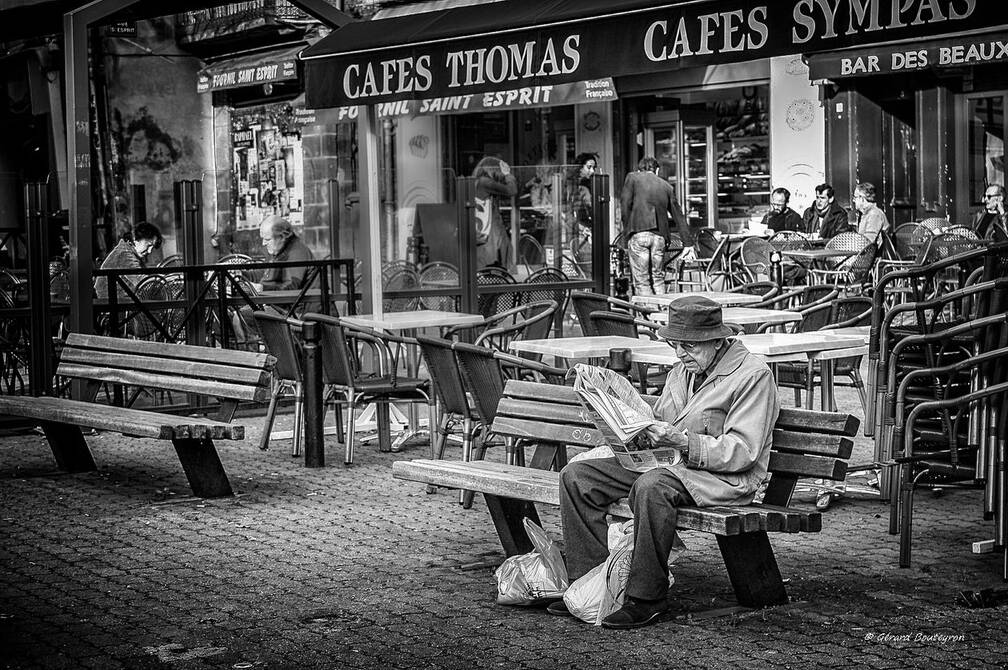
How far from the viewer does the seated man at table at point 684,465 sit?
18.4 ft

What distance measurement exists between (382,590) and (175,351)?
12.1ft

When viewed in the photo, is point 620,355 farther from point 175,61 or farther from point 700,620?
point 175,61

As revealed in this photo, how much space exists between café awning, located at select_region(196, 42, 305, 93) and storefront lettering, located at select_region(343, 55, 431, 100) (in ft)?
41.1

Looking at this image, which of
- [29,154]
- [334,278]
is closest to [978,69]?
[334,278]

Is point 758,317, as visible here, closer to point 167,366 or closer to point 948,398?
point 948,398

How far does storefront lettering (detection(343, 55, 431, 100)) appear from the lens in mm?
10078

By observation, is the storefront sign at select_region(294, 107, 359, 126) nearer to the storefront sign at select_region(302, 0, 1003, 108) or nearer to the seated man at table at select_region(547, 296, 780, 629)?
the storefront sign at select_region(302, 0, 1003, 108)

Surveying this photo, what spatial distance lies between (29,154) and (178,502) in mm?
19671

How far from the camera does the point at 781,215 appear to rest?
2064cm

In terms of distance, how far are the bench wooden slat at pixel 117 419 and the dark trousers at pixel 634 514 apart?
2776 millimetres

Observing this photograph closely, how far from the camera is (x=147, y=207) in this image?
24062 millimetres

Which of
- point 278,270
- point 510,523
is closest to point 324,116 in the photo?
point 278,270

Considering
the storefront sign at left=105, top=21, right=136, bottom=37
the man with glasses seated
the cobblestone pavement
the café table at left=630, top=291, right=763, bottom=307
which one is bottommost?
the cobblestone pavement

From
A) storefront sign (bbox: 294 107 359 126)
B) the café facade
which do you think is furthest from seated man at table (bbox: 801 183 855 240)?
storefront sign (bbox: 294 107 359 126)
